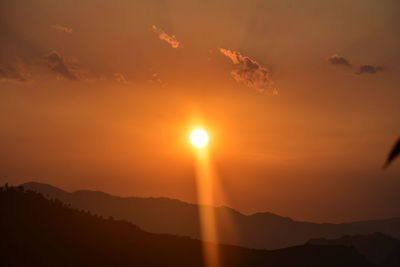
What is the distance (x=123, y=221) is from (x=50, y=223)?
961 inches

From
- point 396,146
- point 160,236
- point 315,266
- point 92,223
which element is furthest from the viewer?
point 315,266

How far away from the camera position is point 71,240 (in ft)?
386

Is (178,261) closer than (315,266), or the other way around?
(178,261)

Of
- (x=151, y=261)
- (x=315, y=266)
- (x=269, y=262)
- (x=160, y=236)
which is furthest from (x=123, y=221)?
(x=315, y=266)

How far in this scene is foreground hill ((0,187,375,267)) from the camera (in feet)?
341

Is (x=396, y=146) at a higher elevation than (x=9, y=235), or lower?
lower

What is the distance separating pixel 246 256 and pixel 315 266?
3873cm

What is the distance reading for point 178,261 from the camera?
427ft

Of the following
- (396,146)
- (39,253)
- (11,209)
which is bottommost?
(396,146)

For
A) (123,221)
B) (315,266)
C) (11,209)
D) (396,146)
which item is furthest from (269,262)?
(396,146)

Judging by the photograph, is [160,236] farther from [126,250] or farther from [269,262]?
[269,262]

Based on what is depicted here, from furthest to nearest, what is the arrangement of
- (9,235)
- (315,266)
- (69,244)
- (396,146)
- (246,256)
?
(315,266) → (246,256) → (69,244) → (9,235) → (396,146)

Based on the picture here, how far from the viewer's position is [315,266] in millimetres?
182125

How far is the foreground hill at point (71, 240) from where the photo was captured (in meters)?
104
